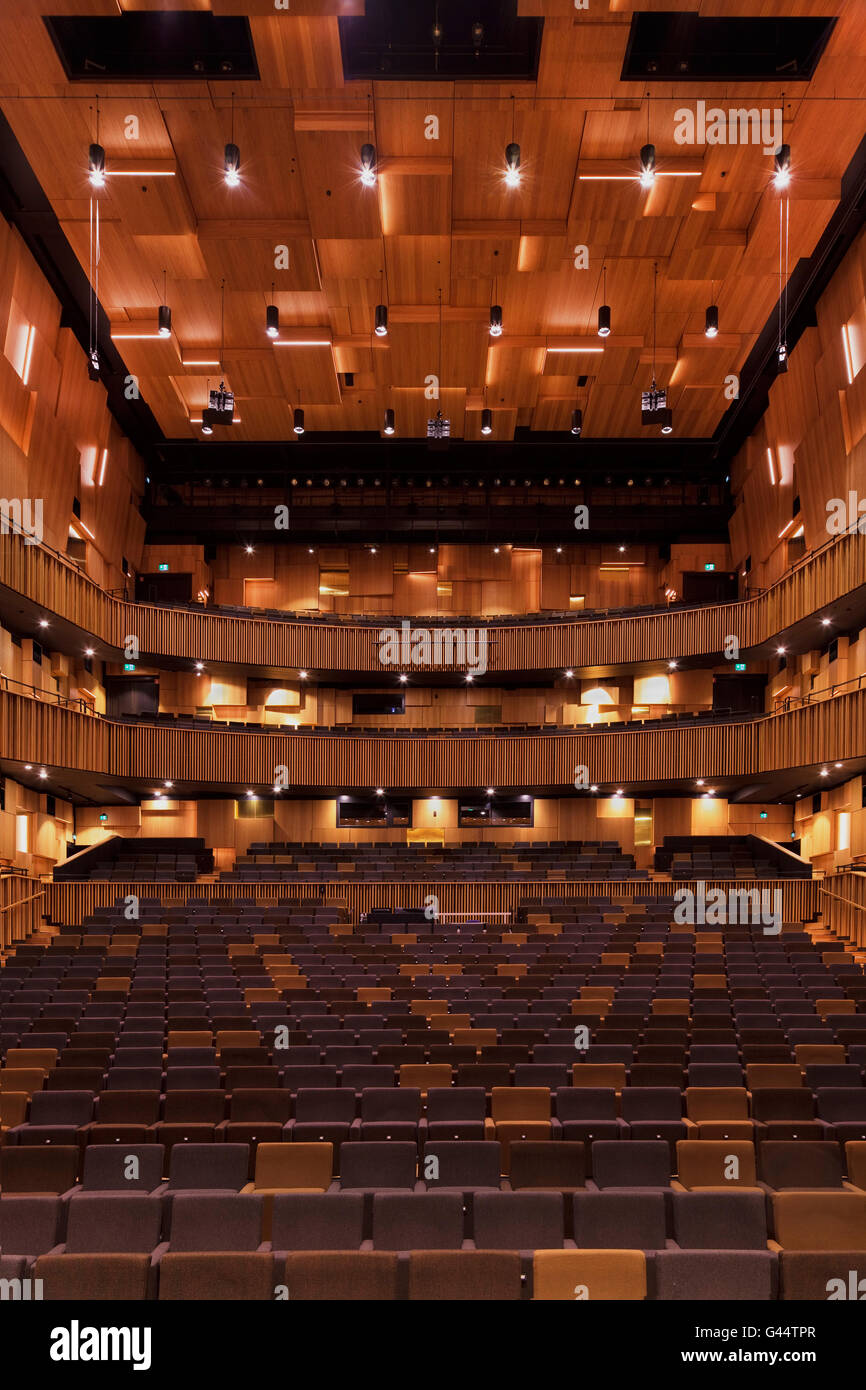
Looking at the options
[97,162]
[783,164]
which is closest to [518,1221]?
[783,164]

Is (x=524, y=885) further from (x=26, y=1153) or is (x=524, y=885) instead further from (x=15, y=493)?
(x=26, y=1153)

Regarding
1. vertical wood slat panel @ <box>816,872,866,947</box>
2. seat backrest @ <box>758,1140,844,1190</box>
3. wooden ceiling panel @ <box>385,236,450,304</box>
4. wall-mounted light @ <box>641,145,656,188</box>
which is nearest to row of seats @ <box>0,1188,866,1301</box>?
seat backrest @ <box>758,1140,844,1190</box>

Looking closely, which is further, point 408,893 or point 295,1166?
point 408,893

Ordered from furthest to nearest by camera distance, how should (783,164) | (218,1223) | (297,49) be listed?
(783,164)
(297,49)
(218,1223)

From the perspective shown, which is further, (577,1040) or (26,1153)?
(577,1040)

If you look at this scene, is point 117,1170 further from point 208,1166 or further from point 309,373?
point 309,373

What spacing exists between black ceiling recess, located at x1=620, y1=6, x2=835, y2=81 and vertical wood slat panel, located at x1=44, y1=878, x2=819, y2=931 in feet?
32.1

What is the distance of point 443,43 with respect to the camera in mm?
10453

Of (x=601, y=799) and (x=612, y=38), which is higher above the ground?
(x=612, y=38)

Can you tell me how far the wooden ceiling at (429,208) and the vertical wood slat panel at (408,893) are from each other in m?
8.14

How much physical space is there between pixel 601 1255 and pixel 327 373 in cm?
1509

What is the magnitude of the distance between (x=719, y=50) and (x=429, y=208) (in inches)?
141

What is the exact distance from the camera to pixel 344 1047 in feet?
21.9
